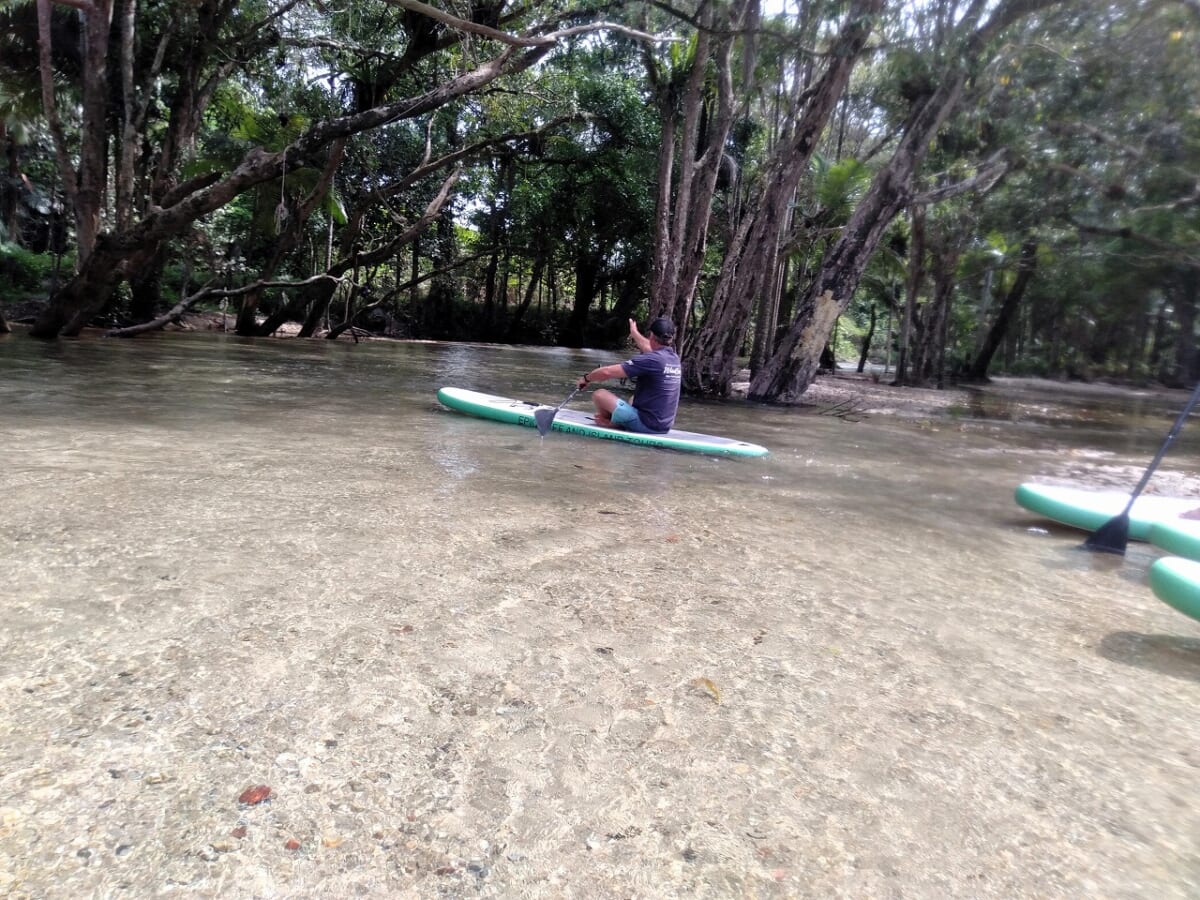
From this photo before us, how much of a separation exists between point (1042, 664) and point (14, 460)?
4.91 meters

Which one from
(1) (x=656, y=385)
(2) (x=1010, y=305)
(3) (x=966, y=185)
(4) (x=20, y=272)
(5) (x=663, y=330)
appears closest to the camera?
(5) (x=663, y=330)

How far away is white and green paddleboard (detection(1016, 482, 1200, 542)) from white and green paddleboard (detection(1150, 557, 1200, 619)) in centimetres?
140

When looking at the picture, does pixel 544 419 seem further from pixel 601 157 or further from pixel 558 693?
pixel 601 157

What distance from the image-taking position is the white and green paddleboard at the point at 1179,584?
8.86 ft

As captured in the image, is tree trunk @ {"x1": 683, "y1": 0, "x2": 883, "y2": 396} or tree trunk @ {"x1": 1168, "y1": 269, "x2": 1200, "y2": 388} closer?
tree trunk @ {"x1": 683, "y1": 0, "x2": 883, "y2": 396}

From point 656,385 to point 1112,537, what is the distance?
352 centimetres

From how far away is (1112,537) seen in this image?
405 cm

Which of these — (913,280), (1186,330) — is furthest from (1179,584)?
(1186,330)

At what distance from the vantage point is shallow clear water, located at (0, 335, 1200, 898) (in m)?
1.54

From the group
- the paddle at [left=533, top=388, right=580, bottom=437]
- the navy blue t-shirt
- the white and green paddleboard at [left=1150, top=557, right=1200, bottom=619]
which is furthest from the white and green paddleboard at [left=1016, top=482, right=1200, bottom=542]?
the paddle at [left=533, top=388, right=580, bottom=437]

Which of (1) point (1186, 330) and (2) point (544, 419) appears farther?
(1) point (1186, 330)

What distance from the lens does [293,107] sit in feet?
49.0

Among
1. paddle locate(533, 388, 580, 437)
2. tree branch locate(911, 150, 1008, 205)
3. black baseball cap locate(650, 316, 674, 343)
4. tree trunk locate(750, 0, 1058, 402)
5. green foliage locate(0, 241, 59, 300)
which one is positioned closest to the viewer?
black baseball cap locate(650, 316, 674, 343)

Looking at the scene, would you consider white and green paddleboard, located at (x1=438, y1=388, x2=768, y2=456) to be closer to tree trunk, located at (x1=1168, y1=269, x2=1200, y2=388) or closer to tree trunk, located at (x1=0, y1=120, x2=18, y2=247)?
tree trunk, located at (x1=0, y1=120, x2=18, y2=247)
